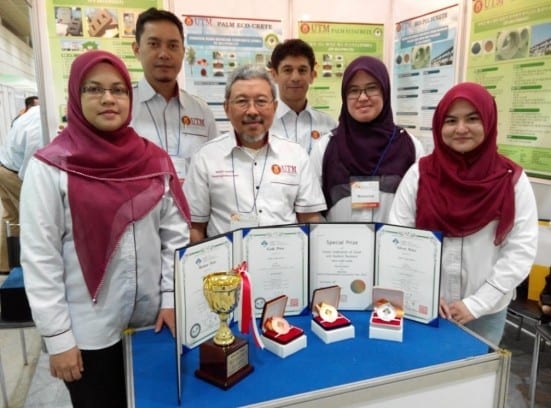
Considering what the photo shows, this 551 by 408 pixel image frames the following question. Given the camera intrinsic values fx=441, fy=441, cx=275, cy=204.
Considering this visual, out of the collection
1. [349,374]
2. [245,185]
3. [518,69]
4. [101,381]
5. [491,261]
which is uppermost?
[518,69]

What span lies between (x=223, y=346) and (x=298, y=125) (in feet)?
5.32

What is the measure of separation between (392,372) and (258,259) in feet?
1.60

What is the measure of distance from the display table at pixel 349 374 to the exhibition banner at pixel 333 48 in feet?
7.58

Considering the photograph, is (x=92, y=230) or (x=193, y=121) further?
(x=193, y=121)

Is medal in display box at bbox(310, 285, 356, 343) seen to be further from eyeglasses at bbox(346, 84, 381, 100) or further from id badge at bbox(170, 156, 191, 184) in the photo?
id badge at bbox(170, 156, 191, 184)

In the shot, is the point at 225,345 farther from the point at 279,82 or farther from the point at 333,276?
the point at 279,82

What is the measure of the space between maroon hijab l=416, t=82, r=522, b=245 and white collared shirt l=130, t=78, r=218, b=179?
1127mm

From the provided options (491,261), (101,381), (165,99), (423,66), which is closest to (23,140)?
(165,99)

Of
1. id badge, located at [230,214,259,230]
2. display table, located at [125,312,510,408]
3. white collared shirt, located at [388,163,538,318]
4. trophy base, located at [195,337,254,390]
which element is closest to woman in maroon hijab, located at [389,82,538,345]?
white collared shirt, located at [388,163,538,318]

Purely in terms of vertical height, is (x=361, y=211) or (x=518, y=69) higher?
(x=518, y=69)

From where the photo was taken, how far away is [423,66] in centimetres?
313

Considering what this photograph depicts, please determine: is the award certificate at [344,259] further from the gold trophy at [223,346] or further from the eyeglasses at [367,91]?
the eyeglasses at [367,91]

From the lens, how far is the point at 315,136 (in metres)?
2.47

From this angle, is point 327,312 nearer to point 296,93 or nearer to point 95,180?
point 95,180
